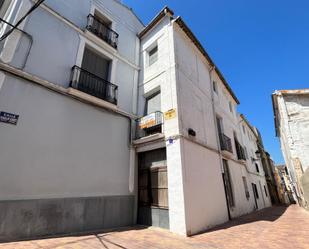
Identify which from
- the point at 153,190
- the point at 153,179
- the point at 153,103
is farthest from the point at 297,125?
the point at 153,190

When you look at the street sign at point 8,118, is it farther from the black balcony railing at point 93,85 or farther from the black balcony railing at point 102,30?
the black balcony railing at point 102,30

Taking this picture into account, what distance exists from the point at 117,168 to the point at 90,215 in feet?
6.32

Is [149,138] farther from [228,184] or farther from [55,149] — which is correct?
[228,184]

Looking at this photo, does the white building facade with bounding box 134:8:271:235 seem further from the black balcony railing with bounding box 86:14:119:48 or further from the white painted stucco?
the black balcony railing with bounding box 86:14:119:48

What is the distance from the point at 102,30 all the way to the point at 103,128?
17.7ft

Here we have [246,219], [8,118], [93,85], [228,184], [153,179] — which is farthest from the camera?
[228,184]

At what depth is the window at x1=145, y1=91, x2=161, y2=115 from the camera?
841cm

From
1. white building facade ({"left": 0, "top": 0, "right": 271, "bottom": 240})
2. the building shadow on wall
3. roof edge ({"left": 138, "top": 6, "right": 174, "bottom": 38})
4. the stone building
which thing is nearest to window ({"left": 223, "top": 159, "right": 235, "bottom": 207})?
white building facade ({"left": 0, "top": 0, "right": 271, "bottom": 240})

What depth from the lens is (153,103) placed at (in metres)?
8.70

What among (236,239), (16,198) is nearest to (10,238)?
(16,198)

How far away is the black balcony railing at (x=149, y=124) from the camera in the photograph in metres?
7.54

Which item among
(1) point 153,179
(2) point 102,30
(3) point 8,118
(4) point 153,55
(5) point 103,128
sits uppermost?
(2) point 102,30

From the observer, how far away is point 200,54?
11000 millimetres

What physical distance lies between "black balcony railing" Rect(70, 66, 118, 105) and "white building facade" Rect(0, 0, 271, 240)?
0.15 ft
